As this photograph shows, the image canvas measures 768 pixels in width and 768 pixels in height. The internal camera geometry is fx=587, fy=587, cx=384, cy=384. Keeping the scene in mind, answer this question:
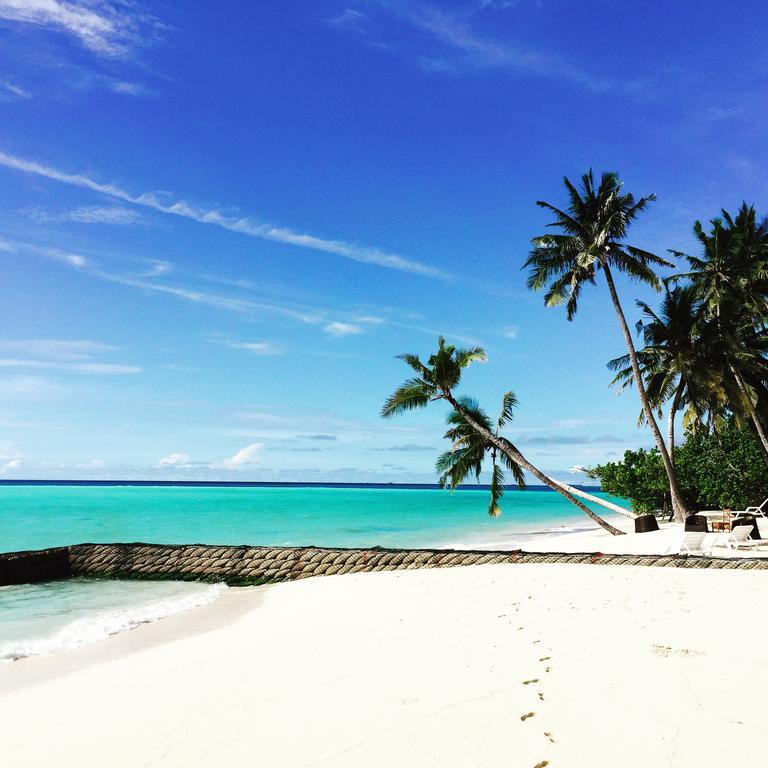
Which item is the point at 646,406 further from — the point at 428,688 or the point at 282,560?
the point at 428,688

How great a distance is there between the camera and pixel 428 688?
5023 mm

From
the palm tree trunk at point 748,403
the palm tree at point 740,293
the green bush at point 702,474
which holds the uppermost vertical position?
the palm tree at point 740,293

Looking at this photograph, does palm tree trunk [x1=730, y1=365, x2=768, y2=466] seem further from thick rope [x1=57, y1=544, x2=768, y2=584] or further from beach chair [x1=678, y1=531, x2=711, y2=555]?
thick rope [x1=57, y1=544, x2=768, y2=584]

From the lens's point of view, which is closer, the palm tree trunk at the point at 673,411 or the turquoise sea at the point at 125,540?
the turquoise sea at the point at 125,540

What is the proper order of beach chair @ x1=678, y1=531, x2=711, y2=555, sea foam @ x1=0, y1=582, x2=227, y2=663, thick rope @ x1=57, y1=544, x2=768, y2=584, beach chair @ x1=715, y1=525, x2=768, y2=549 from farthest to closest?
beach chair @ x1=715, y1=525, x2=768, y2=549 → beach chair @ x1=678, y1=531, x2=711, y2=555 → thick rope @ x1=57, y1=544, x2=768, y2=584 → sea foam @ x1=0, y1=582, x2=227, y2=663

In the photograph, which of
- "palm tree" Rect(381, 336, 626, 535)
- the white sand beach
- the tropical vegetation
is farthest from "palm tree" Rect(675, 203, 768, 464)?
the white sand beach

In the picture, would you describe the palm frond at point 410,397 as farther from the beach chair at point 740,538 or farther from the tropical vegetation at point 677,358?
the beach chair at point 740,538

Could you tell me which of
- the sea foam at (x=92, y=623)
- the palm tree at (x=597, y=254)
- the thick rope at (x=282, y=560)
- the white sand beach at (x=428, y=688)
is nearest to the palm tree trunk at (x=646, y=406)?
the palm tree at (x=597, y=254)

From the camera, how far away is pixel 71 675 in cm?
657

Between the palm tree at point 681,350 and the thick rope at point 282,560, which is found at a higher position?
the palm tree at point 681,350

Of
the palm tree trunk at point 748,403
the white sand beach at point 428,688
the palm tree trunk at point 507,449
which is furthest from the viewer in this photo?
the palm tree trunk at point 748,403

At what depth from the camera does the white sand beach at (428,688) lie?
3.92m

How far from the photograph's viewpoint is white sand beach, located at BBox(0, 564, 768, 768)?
392 centimetres

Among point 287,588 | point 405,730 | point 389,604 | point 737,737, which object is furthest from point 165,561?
point 737,737
